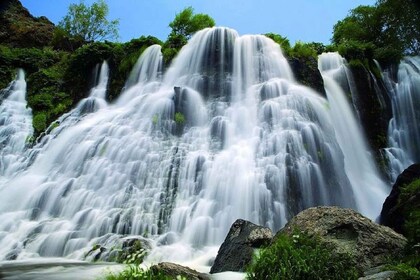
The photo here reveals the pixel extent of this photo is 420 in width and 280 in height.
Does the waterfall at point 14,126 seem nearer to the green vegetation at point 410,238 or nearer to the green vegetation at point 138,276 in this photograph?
the green vegetation at point 138,276

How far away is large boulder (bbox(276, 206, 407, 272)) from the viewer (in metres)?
6.82

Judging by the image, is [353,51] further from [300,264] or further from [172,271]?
[172,271]

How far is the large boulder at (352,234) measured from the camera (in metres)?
6.82

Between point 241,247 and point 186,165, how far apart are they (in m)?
6.54

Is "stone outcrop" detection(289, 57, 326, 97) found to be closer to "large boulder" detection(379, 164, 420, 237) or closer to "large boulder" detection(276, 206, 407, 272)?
"large boulder" detection(379, 164, 420, 237)

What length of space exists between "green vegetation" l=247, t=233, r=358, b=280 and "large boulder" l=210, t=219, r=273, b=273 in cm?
123

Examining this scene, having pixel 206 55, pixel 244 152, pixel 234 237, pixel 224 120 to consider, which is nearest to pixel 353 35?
pixel 206 55

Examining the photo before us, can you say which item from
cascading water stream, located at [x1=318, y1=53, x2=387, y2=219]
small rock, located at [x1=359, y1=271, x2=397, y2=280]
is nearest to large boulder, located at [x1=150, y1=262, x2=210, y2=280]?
small rock, located at [x1=359, y1=271, x2=397, y2=280]

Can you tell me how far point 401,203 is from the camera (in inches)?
403

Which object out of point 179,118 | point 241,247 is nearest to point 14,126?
point 179,118

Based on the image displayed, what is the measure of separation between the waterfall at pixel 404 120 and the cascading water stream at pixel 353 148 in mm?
1390

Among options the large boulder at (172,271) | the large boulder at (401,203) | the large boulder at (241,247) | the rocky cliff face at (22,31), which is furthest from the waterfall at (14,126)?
the large boulder at (401,203)

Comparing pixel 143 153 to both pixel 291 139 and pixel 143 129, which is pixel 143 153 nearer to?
pixel 143 129

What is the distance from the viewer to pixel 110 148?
1583 cm
